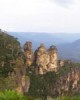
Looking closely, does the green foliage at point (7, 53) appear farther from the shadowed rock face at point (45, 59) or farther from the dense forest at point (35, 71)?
the shadowed rock face at point (45, 59)

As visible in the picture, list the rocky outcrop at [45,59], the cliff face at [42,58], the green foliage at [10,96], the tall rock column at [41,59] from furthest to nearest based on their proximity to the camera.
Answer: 1. the rocky outcrop at [45,59]
2. the tall rock column at [41,59]
3. the cliff face at [42,58]
4. the green foliage at [10,96]

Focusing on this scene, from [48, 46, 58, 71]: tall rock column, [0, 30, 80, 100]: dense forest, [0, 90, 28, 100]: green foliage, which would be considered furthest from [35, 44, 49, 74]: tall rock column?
[0, 90, 28, 100]: green foliage

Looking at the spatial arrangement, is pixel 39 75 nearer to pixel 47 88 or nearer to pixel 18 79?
pixel 47 88

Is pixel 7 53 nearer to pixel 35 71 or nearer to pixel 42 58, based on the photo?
pixel 35 71

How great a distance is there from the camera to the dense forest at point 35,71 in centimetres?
9112

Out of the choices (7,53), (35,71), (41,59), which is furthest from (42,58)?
(7,53)

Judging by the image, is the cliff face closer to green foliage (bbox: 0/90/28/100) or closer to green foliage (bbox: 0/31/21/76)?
green foliage (bbox: 0/31/21/76)

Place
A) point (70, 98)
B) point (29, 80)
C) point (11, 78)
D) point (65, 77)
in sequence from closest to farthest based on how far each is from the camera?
point (70, 98)
point (11, 78)
point (29, 80)
point (65, 77)

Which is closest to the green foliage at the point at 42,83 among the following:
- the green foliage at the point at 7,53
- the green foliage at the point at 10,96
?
the green foliage at the point at 7,53

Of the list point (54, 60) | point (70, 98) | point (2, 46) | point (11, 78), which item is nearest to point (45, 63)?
point (54, 60)

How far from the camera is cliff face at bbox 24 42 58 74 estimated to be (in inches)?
4227

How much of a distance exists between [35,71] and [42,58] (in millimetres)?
4245

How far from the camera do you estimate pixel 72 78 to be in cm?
12988

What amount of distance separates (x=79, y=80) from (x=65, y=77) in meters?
7.33
